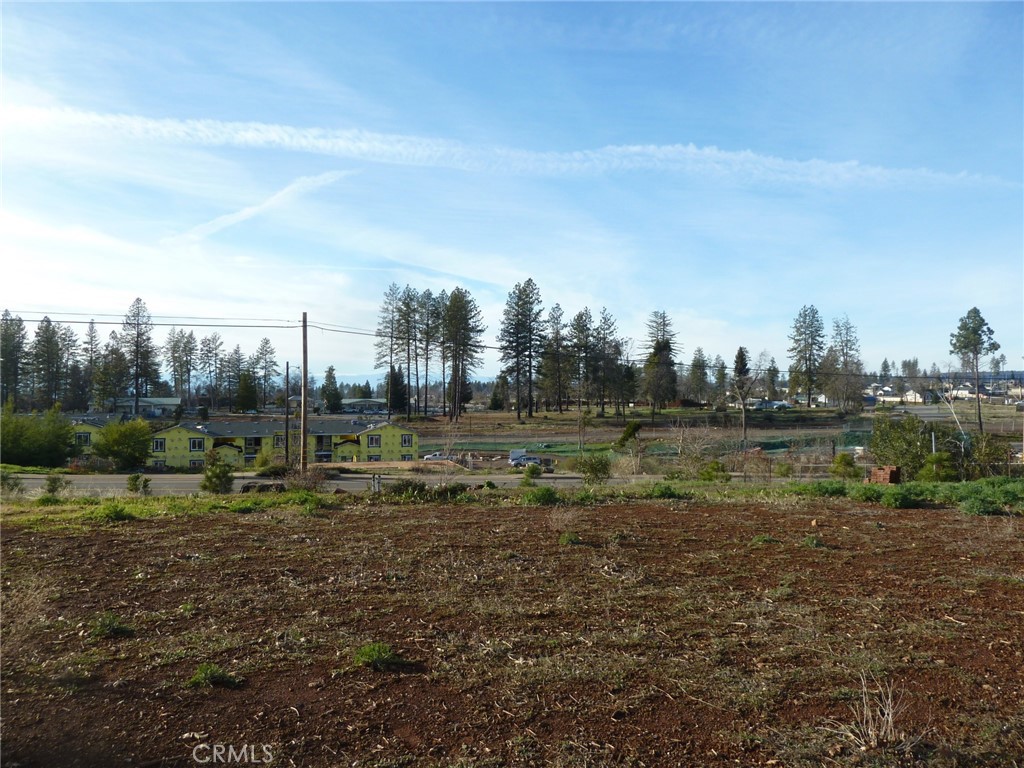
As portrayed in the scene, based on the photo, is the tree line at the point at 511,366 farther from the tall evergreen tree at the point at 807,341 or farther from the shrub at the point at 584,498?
the shrub at the point at 584,498

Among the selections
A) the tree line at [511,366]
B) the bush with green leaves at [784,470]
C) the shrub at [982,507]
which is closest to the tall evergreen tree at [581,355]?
the tree line at [511,366]

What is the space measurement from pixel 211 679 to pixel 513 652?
218cm

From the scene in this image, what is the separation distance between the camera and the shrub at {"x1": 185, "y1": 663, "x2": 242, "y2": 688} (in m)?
4.50

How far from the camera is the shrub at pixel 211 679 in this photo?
450 centimetres

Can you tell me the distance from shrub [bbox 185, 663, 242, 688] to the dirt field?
23 mm

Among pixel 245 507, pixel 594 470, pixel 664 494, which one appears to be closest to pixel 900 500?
pixel 664 494

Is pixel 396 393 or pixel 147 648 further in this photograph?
pixel 396 393

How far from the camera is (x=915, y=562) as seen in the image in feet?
27.9

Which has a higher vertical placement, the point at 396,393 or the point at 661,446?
the point at 396,393

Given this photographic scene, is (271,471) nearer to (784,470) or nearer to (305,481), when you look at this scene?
(305,481)

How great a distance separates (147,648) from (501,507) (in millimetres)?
9042

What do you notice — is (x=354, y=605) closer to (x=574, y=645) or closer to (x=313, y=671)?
(x=313, y=671)

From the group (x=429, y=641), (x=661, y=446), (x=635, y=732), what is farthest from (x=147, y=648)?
(x=661, y=446)

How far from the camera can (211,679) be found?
4543 mm
